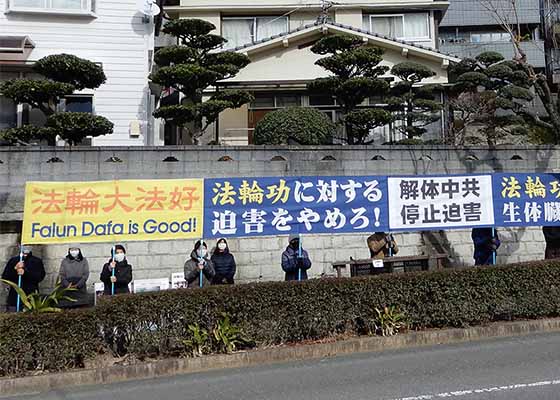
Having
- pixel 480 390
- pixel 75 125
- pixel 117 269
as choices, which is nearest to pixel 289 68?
pixel 75 125

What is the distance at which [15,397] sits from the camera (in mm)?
5074

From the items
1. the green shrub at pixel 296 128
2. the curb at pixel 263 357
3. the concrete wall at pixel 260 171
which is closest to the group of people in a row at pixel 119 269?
the concrete wall at pixel 260 171

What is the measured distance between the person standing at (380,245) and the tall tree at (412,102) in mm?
6263

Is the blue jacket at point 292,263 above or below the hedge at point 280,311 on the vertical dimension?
above

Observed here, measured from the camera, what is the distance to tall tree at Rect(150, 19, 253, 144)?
12172 millimetres

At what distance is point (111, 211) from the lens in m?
7.18

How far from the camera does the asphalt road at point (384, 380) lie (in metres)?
4.73

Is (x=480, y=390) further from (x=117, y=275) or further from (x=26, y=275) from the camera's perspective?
(x=26, y=275)

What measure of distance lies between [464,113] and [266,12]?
8.87 m

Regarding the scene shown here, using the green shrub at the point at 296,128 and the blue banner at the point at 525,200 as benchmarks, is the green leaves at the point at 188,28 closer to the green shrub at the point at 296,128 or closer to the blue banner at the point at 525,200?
the green shrub at the point at 296,128

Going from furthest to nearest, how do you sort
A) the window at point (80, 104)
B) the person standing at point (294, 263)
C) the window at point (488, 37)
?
the window at point (488, 37), the window at point (80, 104), the person standing at point (294, 263)

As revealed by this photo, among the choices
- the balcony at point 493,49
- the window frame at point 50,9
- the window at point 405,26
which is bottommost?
the window frame at point 50,9

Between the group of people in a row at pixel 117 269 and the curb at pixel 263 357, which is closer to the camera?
the curb at pixel 263 357

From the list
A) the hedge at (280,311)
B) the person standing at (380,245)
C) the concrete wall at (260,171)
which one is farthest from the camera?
the concrete wall at (260,171)
